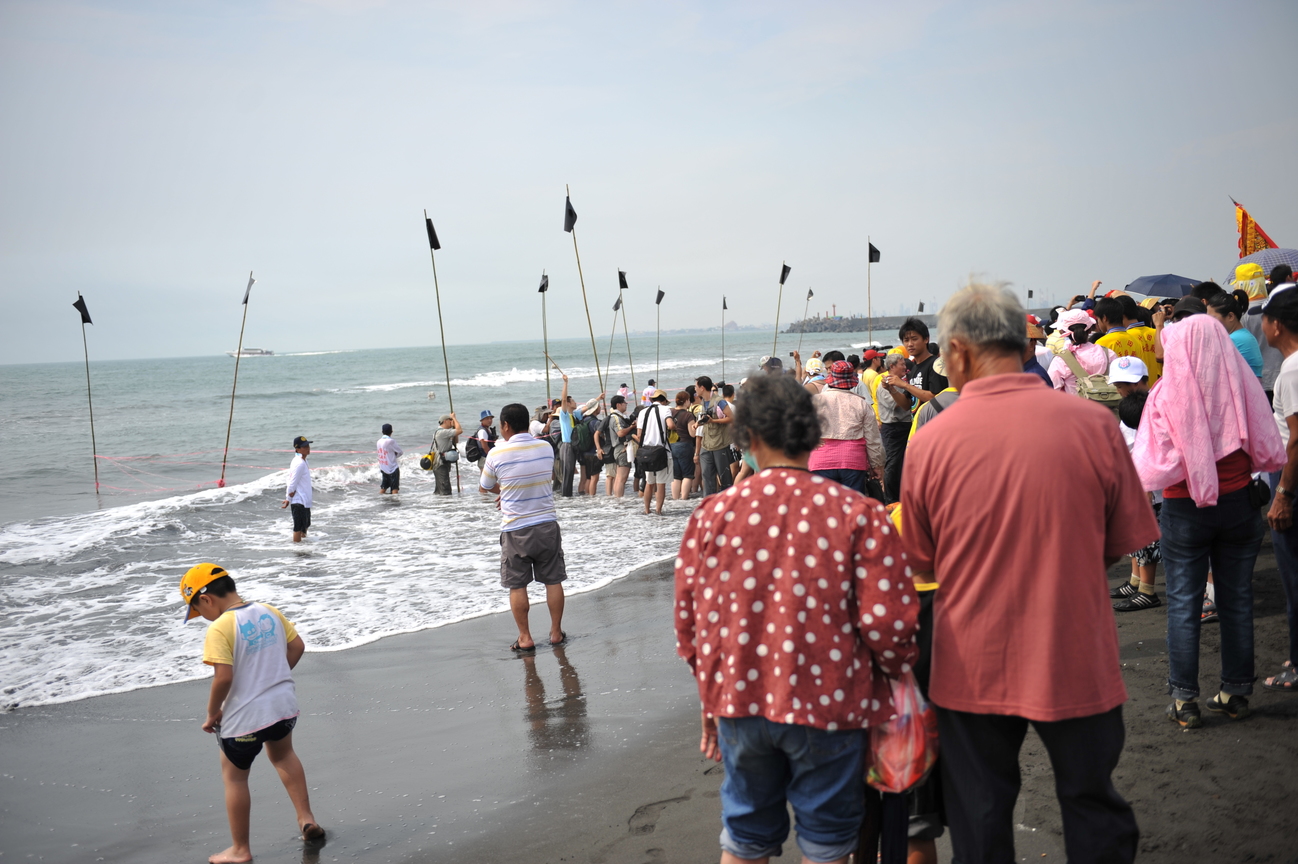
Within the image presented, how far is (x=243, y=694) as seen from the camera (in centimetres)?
386

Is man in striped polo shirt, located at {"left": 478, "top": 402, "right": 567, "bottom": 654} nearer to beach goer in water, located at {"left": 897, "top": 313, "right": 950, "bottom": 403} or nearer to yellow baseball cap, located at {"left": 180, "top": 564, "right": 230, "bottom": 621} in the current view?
yellow baseball cap, located at {"left": 180, "top": 564, "right": 230, "bottom": 621}

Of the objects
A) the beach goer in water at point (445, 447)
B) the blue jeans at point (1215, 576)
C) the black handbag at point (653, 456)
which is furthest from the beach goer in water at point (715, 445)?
the blue jeans at point (1215, 576)

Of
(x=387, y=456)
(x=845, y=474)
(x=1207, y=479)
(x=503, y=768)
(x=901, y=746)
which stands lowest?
(x=503, y=768)

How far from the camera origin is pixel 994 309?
2.28 meters

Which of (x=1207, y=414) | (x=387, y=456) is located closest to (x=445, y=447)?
(x=387, y=456)

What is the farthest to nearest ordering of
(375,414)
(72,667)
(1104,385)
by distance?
(375,414) < (72,667) < (1104,385)

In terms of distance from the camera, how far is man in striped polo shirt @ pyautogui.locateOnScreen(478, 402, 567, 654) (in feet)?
21.8

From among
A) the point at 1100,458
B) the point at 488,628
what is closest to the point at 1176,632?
the point at 1100,458

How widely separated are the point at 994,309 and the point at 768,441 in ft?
2.36

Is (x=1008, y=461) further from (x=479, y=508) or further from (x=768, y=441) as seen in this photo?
(x=479, y=508)

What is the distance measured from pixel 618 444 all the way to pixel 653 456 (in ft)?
7.30

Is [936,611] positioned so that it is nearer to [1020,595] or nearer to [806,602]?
[1020,595]

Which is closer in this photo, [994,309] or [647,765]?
[994,309]

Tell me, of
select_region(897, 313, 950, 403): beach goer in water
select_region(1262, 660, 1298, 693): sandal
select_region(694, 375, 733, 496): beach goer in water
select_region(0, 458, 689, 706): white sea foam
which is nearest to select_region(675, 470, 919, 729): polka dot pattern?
select_region(1262, 660, 1298, 693): sandal
